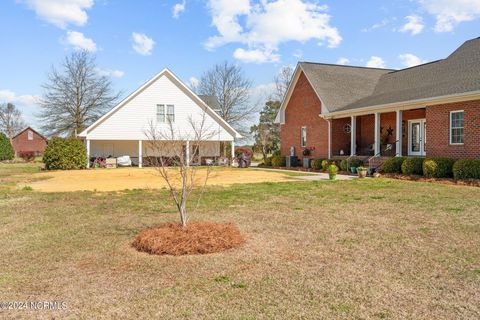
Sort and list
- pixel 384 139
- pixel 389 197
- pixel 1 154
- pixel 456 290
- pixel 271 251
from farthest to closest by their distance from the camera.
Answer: pixel 1 154 → pixel 384 139 → pixel 389 197 → pixel 271 251 → pixel 456 290

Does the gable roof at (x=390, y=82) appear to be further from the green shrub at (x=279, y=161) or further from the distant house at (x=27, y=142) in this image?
the distant house at (x=27, y=142)

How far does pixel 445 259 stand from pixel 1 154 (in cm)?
4937

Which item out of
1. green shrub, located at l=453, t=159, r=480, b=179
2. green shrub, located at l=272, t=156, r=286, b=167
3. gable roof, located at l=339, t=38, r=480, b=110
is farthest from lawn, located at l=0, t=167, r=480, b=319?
green shrub, located at l=272, t=156, r=286, b=167

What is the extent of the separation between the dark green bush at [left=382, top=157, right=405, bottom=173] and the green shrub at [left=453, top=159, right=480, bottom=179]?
2.99 meters

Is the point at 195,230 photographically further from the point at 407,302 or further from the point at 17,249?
the point at 407,302

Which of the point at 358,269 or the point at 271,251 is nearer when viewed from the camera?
the point at 358,269

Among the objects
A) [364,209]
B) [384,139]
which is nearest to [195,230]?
[364,209]

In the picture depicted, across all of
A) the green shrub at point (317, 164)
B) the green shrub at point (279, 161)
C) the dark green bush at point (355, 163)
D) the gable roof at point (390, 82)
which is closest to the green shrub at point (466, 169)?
the gable roof at point (390, 82)

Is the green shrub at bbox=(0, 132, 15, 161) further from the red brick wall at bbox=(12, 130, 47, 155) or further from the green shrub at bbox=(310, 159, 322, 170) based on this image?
the green shrub at bbox=(310, 159, 322, 170)

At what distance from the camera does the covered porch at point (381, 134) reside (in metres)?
20.6

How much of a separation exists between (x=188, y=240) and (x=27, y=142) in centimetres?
6949

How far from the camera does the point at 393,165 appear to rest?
59.3ft

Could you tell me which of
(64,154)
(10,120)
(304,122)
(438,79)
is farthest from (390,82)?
(10,120)

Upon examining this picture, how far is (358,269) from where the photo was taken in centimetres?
479
